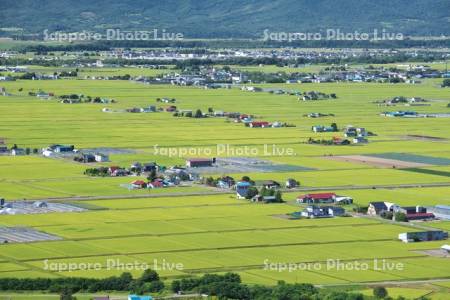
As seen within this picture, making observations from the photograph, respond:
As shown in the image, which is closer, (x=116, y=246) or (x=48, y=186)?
(x=116, y=246)

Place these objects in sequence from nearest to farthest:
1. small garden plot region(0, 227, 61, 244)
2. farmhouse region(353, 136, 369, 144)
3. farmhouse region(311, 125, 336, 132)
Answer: small garden plot region(0, 227, 61, 244), farmhouse region(353, 136, 369, 144), farmhouse region(311, 125, 336, 132)

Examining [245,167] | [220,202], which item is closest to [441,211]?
[220,202]

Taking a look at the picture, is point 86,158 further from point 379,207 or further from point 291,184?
point 379,207

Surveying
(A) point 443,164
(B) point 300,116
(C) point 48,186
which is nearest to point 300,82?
(B) point 300,116

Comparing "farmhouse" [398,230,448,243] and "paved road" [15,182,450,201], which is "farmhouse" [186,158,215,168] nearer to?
"paved road" [15,182,450,201]

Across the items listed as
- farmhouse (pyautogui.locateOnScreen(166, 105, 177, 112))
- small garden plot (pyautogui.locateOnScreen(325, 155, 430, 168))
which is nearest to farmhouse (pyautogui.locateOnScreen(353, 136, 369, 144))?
small garden plot (pyautogui.locateOnScreen(325, 155, 430, 168))

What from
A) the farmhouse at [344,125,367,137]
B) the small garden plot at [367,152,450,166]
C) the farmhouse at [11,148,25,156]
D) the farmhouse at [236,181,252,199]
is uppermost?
the farmhouse at [344,125,367,137]

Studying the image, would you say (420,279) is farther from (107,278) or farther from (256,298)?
(107,278)
